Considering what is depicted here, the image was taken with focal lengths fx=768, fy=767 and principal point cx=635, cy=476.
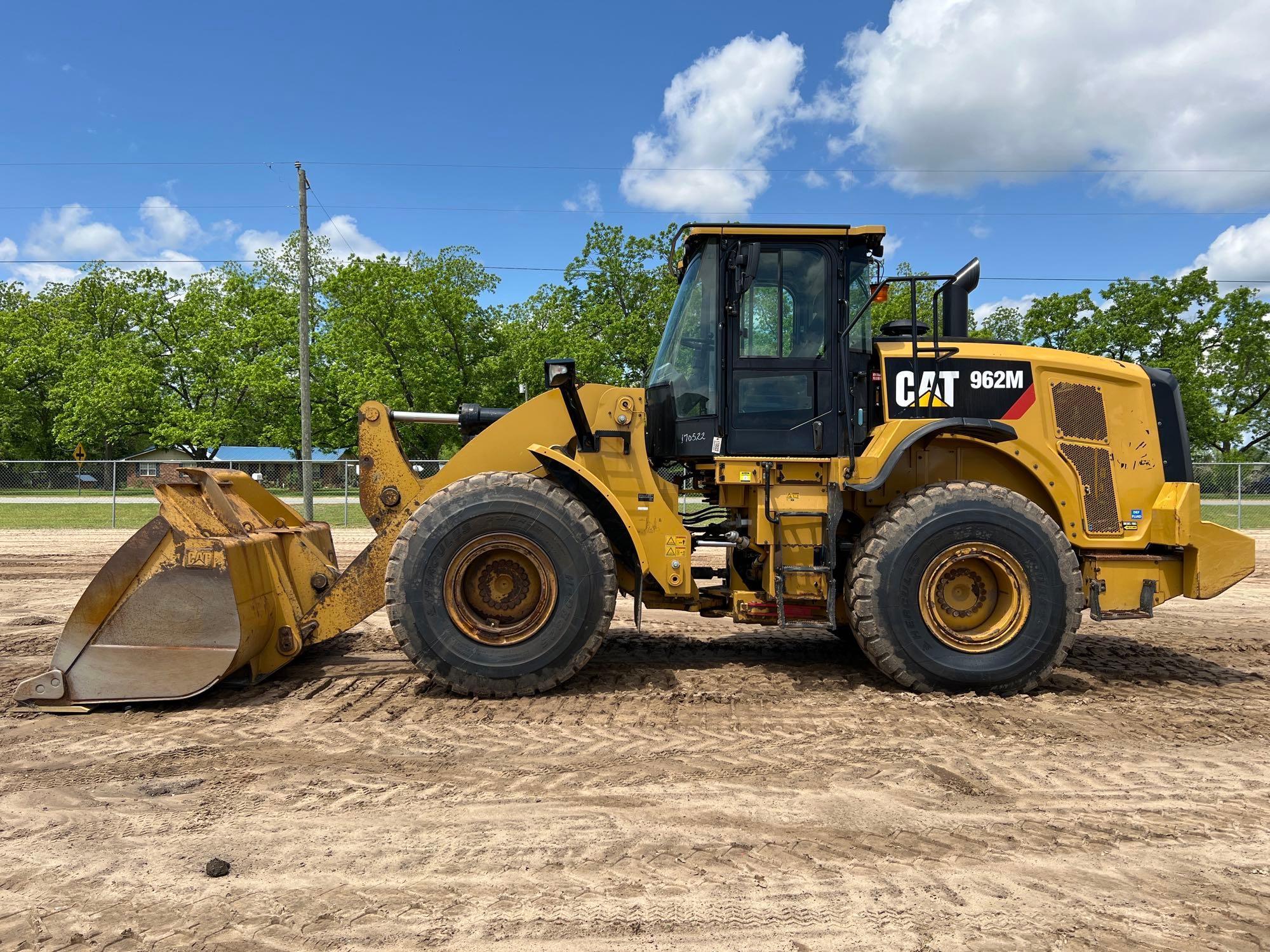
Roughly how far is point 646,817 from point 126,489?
24498mm

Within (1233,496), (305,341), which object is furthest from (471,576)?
(1233,496)

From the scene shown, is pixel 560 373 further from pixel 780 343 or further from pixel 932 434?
pixel 932 434

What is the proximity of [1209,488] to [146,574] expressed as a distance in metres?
24.6

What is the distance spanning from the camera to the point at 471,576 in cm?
464

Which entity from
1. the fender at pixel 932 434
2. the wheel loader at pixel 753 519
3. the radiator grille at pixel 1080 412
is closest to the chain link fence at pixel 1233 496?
the radiator grille at pixel 1080 412

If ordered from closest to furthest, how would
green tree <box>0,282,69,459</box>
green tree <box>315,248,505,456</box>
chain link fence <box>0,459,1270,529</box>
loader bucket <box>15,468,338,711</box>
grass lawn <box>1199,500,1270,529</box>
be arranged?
loader bucket <box>15,468,338,711</box>
chain link fence <box>0,459,1270,529</box>
grass lawn <box>1199,500,1270,529</box>
green tree <box>315,248,505,456</box>
green tree <box>0,282,69,459</box>

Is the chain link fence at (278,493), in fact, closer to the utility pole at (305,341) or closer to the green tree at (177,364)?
the utility pole at (305,341)

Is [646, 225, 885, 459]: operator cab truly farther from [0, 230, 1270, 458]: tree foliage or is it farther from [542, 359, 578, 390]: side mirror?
[0, 230, 1270, 458]: tree foliage

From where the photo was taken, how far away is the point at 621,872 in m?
2.72

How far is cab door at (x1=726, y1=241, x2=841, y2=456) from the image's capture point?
5.01 meters

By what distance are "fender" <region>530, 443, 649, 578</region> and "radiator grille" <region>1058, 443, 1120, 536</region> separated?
111 inches

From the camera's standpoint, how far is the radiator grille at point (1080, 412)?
4980mm

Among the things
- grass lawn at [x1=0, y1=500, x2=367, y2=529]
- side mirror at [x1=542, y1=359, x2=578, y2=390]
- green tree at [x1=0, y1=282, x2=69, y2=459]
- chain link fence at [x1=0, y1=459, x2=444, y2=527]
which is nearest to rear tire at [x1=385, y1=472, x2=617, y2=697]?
side mirror at [x1=542, y1=359, x2=578, y2=390]

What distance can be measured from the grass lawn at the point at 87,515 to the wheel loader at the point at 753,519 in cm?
1447
